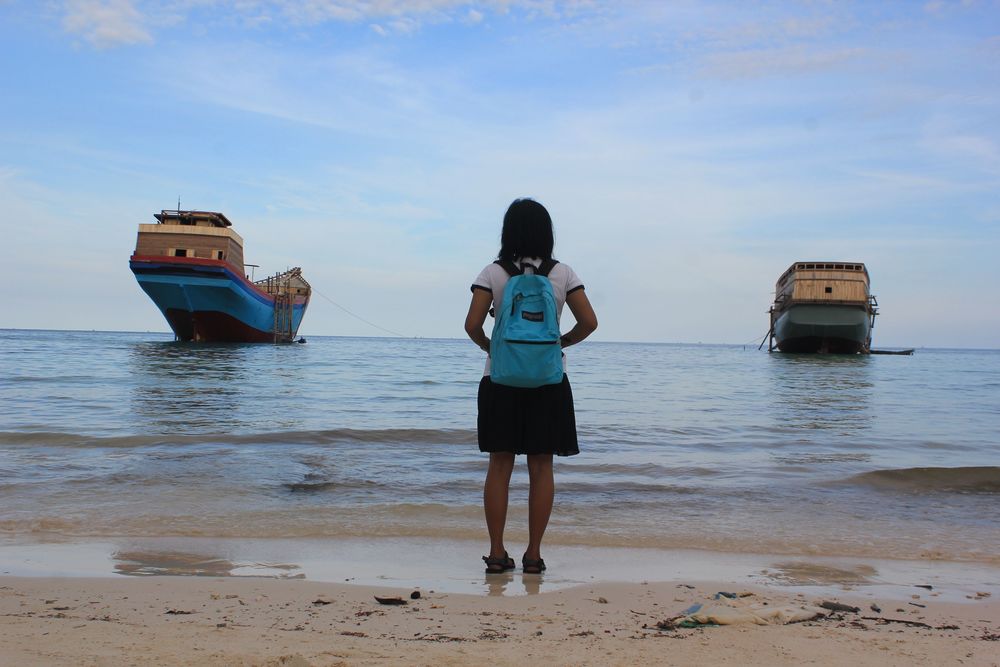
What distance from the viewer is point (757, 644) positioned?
2.34 m

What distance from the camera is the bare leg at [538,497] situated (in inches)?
142

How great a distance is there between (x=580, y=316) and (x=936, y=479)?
192 inches

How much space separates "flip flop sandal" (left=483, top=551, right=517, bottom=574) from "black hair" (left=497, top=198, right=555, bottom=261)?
1.37m

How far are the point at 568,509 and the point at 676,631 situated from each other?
109 inches

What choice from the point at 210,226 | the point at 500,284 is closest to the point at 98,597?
the point at 500,284

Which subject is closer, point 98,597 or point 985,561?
point 98,597

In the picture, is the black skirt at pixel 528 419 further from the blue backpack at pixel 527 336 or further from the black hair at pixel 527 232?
the black hair at pixel 527 232

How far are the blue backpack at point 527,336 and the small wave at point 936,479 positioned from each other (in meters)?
4.46

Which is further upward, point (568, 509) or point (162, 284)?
point (162, 284)

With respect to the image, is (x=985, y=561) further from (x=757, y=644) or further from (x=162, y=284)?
(x=162, y=284)

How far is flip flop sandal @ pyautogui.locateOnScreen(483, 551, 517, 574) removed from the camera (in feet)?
11.7

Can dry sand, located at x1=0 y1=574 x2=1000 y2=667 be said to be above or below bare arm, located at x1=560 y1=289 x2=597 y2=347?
below

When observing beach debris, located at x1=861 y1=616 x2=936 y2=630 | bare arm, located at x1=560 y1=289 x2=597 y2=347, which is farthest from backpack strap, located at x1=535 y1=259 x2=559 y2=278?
beach debris, located at x1=861 y1=616 x2=936 y2=630

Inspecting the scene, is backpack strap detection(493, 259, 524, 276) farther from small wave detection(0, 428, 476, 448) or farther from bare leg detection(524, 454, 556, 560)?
small wave detection(0, 428, 476, 448)
